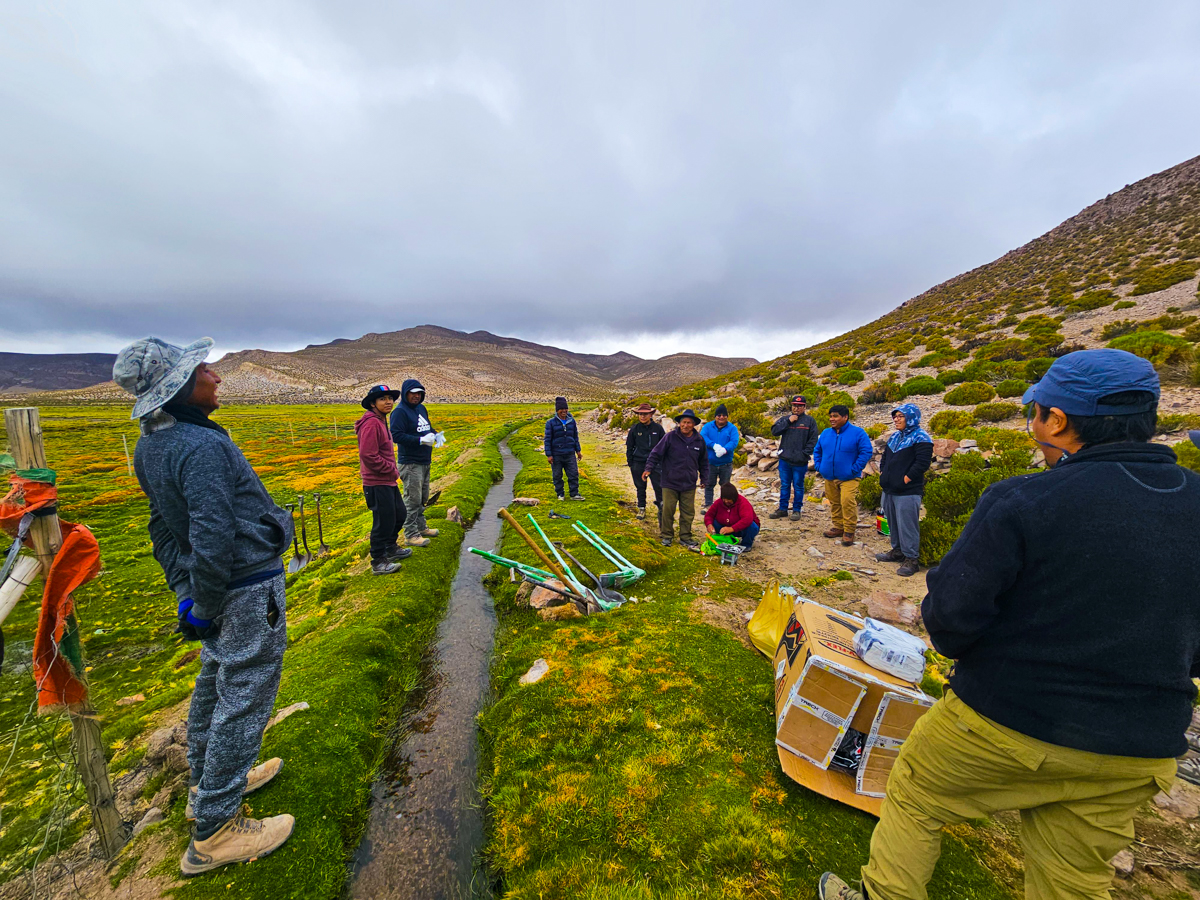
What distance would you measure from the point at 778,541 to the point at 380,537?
29.1 feet

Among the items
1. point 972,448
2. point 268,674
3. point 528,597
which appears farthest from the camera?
point 972,448

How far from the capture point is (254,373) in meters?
144

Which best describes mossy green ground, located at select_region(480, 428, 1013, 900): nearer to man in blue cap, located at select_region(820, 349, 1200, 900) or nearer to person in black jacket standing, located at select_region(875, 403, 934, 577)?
man in blue cap, located at select_region(820, 349, 1200, 900)

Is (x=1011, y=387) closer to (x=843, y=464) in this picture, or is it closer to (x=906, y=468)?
(x=843, y=464)

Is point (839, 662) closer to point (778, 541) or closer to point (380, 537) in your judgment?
point (778, 541)

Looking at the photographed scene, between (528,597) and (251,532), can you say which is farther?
(528,597)

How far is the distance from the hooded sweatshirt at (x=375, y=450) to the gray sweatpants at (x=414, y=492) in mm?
1400

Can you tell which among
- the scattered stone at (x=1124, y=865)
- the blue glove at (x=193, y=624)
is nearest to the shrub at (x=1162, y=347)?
the scattered stone at (x=1124, y=865)

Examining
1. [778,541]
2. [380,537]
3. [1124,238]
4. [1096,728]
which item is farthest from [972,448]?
[1124,238]

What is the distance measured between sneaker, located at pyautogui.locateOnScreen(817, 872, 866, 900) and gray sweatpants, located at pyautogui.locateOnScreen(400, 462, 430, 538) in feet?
27.8

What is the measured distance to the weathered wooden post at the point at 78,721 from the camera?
9.45 feet

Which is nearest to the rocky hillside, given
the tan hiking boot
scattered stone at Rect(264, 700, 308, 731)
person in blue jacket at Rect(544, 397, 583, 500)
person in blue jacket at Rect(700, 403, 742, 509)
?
person in blue jacket at Rect(700, 403, 742, 509)

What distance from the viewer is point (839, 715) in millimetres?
3639

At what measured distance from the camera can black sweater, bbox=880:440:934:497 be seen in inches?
320
